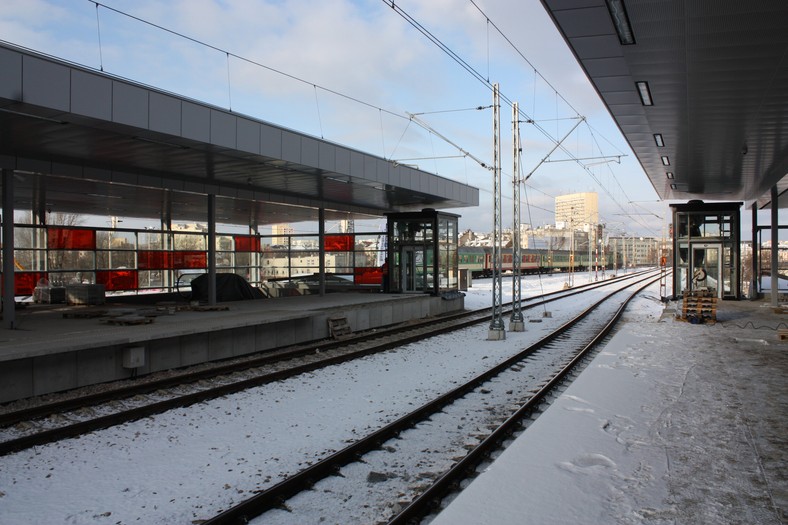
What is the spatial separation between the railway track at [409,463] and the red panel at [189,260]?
1813 cm

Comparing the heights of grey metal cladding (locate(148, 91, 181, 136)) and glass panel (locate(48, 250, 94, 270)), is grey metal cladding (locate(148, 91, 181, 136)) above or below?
above

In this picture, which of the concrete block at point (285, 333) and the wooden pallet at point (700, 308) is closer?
the concrete block at point (285, 333)

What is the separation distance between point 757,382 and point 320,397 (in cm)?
777

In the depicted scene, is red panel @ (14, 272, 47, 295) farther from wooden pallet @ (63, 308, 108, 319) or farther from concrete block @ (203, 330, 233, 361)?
concrete block @ (203, 330, 233, 361)

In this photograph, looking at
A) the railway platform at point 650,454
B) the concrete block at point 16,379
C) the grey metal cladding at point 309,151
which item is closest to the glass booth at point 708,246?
the railway platform at point 650,454

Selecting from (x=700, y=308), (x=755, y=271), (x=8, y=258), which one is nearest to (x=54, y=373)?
(x=8, y=258)

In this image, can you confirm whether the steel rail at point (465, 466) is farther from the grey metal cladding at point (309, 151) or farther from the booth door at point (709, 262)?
the booth door at point (709, 262)

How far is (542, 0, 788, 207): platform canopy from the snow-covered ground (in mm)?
5570

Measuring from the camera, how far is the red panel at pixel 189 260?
80.0 ft

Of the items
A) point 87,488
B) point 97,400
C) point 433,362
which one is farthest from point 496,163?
point 87,488

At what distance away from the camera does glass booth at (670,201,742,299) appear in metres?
23.6

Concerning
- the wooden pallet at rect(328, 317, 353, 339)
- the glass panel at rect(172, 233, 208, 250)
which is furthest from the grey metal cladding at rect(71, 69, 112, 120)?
the glass panel at rect(172, 233, 208, 250)

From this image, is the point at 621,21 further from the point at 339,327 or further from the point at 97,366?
the point at 339,327

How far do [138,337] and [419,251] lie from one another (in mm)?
14114
